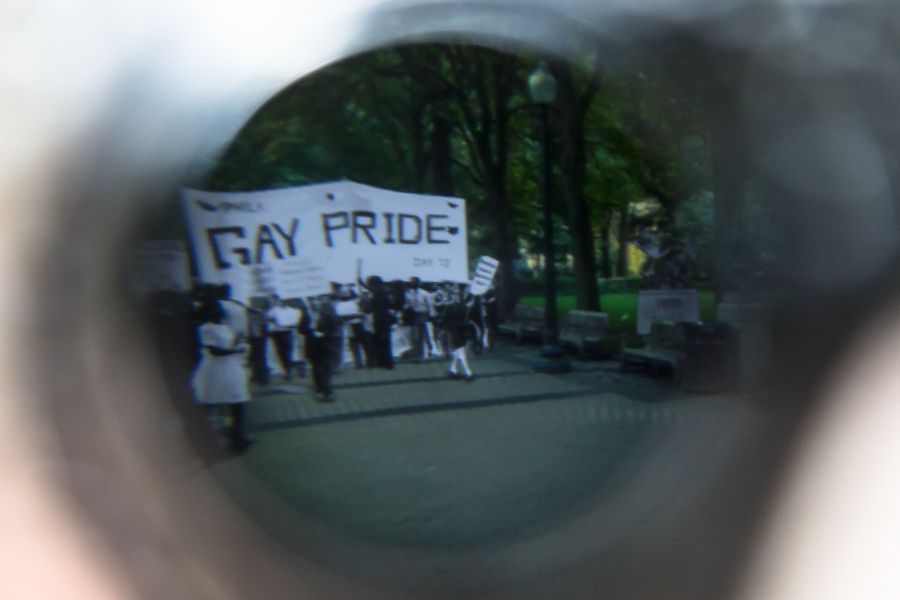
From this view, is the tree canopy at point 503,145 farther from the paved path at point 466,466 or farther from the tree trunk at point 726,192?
the paved path at point 466,466

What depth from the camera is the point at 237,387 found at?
241cm

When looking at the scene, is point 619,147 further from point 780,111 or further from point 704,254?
point 780,111

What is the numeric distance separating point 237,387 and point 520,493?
112cm

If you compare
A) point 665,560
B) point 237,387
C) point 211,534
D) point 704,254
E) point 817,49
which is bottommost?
point 665,560

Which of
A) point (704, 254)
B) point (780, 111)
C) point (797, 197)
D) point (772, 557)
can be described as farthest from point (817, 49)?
point (772, 557)

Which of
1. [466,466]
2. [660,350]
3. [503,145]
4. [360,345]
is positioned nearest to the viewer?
[360,345]

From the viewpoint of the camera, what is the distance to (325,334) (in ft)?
7.98

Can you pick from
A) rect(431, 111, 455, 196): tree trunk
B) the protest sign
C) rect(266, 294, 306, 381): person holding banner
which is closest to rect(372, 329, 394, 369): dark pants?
rect(266, 294, 306, 381): person holding banner

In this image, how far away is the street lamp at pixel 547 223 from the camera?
2607 mm

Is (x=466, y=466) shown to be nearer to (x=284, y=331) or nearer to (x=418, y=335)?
(x=418, y=335)

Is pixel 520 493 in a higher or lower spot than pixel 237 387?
lower

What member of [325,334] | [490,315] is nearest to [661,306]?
[490,315]

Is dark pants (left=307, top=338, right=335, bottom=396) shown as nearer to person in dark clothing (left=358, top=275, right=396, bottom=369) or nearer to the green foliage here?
person in dark clothing (left=358, top=275, right=396, bottom=369)

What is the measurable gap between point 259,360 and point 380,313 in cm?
43
